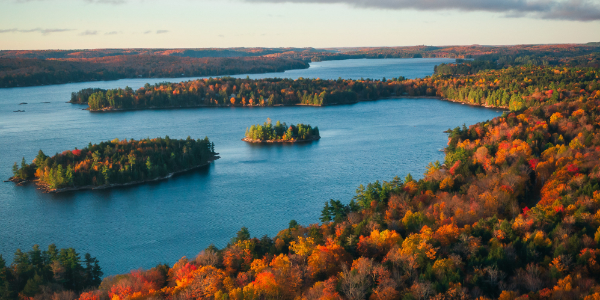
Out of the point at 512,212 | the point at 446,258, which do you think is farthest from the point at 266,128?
the point at 446,258

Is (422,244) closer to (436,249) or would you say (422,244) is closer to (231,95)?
(436,249)

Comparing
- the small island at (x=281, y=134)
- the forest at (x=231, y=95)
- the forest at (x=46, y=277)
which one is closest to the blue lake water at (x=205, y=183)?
the small island at (x=281, y=134)

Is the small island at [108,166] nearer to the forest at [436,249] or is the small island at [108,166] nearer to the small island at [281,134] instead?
the small island at [281,134]

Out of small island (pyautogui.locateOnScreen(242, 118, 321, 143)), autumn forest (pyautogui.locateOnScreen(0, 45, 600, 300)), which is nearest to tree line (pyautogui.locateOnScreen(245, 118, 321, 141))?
small island (pyautogui.locateOnScreen(242, 118, 321, 143))

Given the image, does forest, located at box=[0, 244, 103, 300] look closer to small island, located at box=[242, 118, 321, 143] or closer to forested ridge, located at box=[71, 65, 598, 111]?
small island, located at box=[242, 118, 321, 143]

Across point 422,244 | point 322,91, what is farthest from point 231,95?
point 422,244

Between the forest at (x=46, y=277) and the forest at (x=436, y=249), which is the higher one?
the forest at (x=436, y=249)
